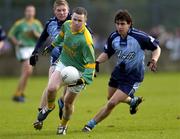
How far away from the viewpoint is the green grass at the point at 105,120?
38.5ft

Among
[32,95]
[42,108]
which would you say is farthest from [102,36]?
[42,108]

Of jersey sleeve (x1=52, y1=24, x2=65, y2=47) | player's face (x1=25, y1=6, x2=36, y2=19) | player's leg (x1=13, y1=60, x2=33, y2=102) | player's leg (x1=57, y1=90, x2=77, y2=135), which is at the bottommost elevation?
player's leg (x1=13, y1=60, x2=33, y2=102)

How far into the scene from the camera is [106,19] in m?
31.5

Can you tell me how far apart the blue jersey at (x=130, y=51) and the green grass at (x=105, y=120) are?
92 cm

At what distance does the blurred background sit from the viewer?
1203 inches

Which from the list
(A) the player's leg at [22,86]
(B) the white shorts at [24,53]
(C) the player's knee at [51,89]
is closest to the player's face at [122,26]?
(C) the player's knee at [51,89]

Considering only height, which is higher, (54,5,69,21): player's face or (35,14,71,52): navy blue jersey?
(54,5,69,21): player's face

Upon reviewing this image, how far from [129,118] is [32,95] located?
7989 millimetres

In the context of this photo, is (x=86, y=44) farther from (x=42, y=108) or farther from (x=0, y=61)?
(x=0, y=61)

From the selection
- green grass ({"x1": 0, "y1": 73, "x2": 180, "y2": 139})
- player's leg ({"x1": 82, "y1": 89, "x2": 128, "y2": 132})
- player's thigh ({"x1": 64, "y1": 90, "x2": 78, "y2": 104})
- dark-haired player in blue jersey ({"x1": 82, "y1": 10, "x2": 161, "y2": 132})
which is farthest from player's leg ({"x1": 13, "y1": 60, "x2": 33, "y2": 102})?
player's thigh ({"x1": 64, "y1": 90, "x2": 78, "y2": 104})

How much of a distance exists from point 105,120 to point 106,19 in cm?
1760

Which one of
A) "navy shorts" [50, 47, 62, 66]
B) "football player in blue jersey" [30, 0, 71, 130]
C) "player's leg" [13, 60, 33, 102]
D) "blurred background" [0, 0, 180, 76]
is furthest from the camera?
"blurred background" [0, 0, 180, 76]

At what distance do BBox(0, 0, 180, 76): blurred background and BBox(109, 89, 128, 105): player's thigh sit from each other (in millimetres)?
18348

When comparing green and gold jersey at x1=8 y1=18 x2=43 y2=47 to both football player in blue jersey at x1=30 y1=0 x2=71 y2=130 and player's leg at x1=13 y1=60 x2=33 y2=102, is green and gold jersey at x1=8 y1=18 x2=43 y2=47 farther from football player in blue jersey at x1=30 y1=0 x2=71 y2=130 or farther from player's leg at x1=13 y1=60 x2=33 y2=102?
football player in blue jersey at x1=30 y1=0 x2=71 y2=130
